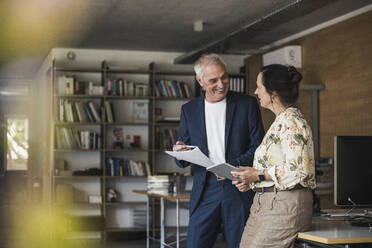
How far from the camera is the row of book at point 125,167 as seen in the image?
320 inches

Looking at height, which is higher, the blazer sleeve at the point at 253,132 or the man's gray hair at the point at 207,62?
the man's gray hair at the point at 207,62

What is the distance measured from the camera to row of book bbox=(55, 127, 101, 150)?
26.3 feet

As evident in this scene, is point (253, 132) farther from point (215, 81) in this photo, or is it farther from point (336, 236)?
point (336, 236)

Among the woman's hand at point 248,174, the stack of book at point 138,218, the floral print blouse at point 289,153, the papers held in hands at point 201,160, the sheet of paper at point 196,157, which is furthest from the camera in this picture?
the stack of book at point 138,218

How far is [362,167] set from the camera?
9.67 ft

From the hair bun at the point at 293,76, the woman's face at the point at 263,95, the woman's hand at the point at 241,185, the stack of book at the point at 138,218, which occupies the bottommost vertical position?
the stack of book at the point at 138,218

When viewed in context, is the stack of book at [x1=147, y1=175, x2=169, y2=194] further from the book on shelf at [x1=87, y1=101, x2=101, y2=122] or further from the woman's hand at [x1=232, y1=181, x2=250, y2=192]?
the woman's hand at [x1=232, y1=181, x2=250, y2=192]

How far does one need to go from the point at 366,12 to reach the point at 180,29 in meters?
2.24

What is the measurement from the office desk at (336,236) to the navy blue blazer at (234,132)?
1.54 feet

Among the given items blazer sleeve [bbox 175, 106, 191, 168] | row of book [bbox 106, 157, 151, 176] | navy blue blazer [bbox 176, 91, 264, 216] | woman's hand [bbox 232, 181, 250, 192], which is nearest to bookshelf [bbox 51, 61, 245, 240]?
row of book [bbox 106, 157, 151, 176]

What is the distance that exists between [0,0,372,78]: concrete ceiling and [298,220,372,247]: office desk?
2.96 meters

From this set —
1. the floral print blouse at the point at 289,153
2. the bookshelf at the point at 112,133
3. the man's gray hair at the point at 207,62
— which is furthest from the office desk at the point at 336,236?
the bookshelf at the point at 112,133

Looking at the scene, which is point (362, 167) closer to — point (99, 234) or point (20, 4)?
point (20, 4)

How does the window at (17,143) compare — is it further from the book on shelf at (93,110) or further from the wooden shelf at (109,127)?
the book on shelf at (93,110)
